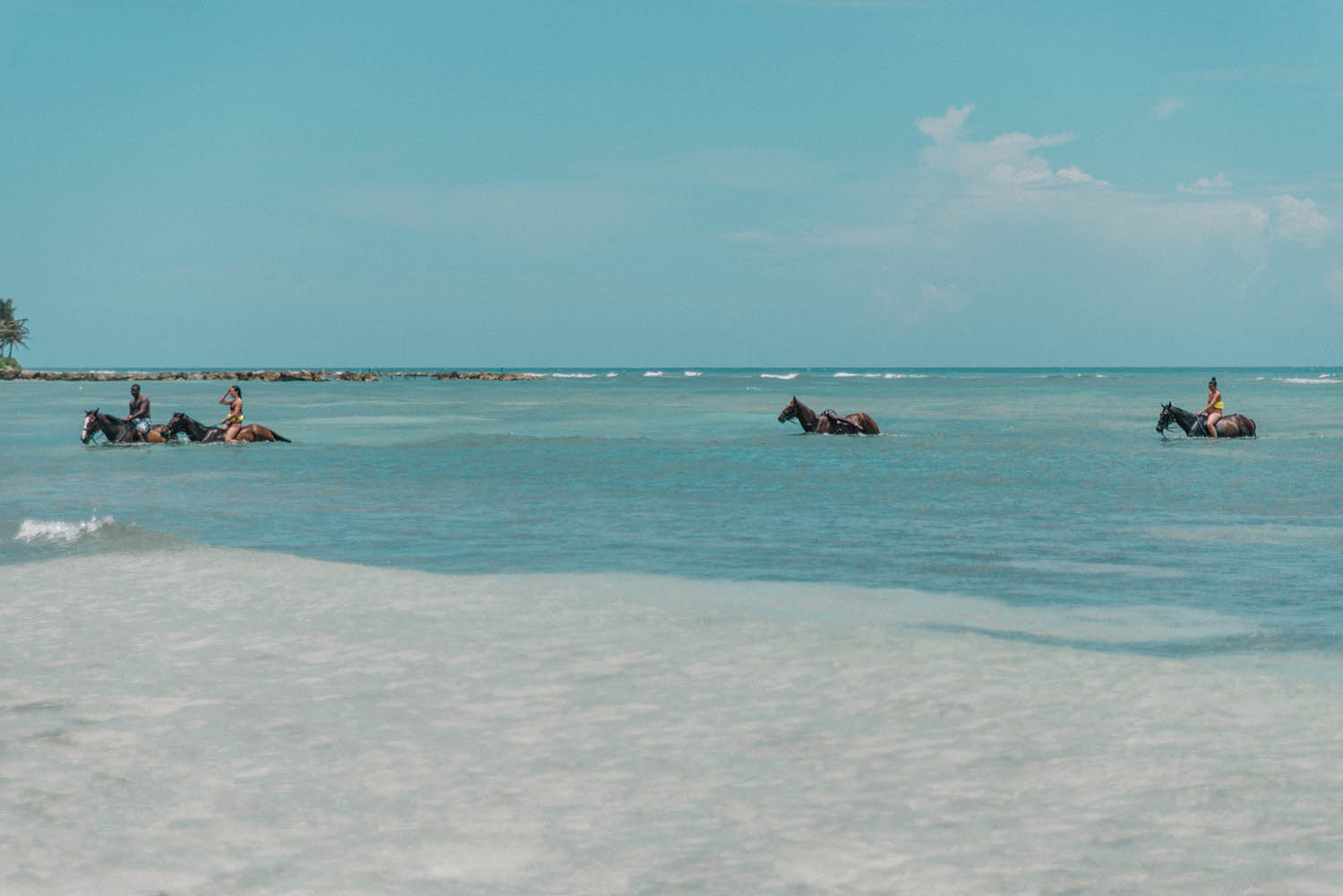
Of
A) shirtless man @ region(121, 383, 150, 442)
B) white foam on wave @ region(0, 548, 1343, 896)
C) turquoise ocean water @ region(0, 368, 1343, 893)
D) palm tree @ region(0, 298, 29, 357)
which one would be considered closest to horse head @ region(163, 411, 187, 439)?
shirtless man @ region(121, 383, 150, 442)

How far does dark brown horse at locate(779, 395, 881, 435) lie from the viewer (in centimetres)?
3981

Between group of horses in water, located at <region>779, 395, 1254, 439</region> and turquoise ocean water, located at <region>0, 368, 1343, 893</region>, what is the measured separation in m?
18.5

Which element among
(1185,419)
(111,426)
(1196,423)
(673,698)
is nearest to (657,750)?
(673,698)

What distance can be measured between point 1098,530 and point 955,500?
419 cm

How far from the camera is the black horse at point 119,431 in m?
35.3

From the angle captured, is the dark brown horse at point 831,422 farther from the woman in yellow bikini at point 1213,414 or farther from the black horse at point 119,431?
the black horse at point 119,431

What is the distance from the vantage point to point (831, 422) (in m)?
40.2

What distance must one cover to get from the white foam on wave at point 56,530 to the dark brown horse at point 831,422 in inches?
973

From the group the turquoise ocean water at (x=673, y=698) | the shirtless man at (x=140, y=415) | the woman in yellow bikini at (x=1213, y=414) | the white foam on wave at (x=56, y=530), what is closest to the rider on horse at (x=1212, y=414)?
the woman in yellow bikini at (x=1213, y=414)

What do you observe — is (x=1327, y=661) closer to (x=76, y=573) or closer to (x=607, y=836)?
(x=607, y=836)

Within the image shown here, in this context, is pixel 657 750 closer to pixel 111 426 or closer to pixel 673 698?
pixel 673 698

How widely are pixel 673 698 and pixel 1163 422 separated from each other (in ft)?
109

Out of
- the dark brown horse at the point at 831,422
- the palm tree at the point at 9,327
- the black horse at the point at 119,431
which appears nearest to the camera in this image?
the black horse at the point at 119,431

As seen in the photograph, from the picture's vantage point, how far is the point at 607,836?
557cm
